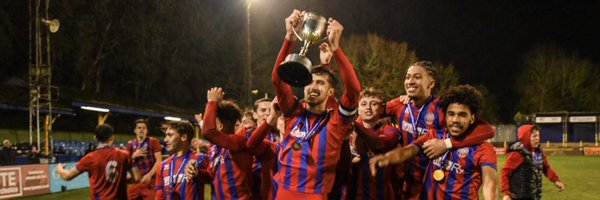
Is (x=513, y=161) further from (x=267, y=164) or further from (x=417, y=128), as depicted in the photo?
(x=267, y=164)

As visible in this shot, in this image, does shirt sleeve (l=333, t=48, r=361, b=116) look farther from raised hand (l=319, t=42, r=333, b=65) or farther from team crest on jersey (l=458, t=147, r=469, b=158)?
team crest on jersey (l=458, t=147, r=469, b=158)

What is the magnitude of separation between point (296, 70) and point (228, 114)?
1.87 metres

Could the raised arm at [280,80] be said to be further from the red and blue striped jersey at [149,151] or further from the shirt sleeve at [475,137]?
the red and blue striped jersey at [149,151]

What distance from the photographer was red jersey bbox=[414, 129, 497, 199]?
15.4 ft

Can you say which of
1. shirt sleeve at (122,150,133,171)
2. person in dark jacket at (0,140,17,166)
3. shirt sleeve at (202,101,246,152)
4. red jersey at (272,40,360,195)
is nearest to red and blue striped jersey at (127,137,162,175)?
shirt sleeve at (122,150,133,171)

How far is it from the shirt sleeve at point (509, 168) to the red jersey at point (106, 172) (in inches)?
220

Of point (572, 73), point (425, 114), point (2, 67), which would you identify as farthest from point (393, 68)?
point (425, 114)

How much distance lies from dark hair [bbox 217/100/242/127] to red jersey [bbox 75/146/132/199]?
2564 millimetres

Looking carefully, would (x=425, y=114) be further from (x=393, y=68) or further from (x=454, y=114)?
(x=393, y=68)

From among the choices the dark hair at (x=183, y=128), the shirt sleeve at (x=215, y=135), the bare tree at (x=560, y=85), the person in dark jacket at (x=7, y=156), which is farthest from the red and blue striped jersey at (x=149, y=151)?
the bare tree at (x=560, y=85)

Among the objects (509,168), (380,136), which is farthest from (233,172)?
(509,168)

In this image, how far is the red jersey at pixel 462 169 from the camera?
15.4ft

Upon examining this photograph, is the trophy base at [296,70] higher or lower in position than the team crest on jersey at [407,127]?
higher

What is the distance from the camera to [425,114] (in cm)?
548
